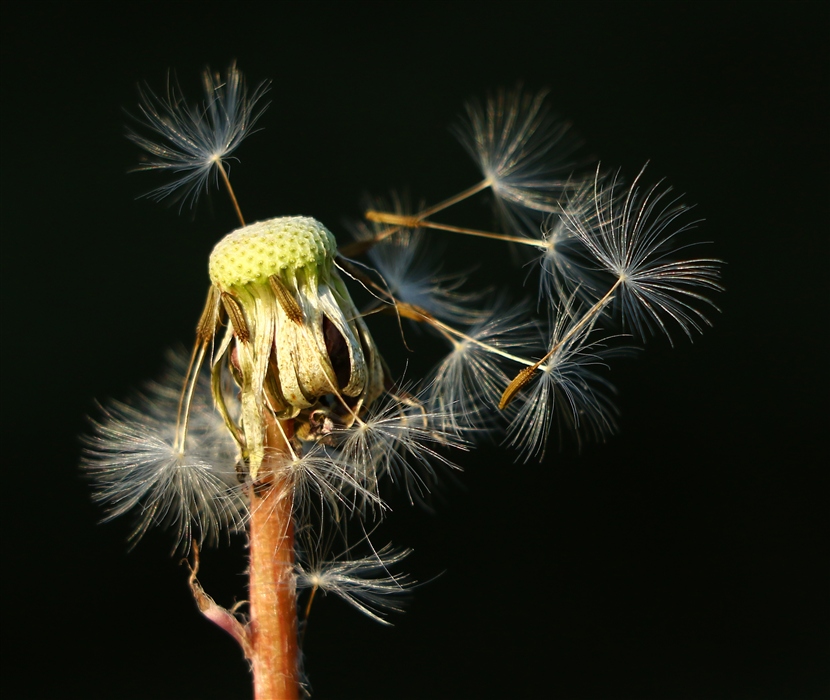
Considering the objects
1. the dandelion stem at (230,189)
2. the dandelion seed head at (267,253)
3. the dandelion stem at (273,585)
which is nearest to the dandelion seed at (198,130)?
the dandelion stem at (230,189)

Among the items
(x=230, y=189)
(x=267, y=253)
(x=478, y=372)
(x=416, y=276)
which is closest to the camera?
(x=267, y=253)

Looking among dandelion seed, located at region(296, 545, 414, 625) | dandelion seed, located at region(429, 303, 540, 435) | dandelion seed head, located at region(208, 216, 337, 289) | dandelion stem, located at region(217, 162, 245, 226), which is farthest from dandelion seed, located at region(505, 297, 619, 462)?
dandelion stem, located at region(217, 162, 245, 226)

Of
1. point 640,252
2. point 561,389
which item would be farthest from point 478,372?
point 640,252

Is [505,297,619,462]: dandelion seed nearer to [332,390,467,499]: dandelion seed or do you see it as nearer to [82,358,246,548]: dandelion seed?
[332,390,467,499]: dandelion seed

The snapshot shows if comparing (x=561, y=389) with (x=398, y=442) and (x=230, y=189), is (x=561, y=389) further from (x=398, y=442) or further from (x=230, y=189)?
(x=230, y=189)

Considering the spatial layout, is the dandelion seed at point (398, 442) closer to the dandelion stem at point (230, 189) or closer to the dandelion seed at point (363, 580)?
the dandelion seed at point (363, 580)
